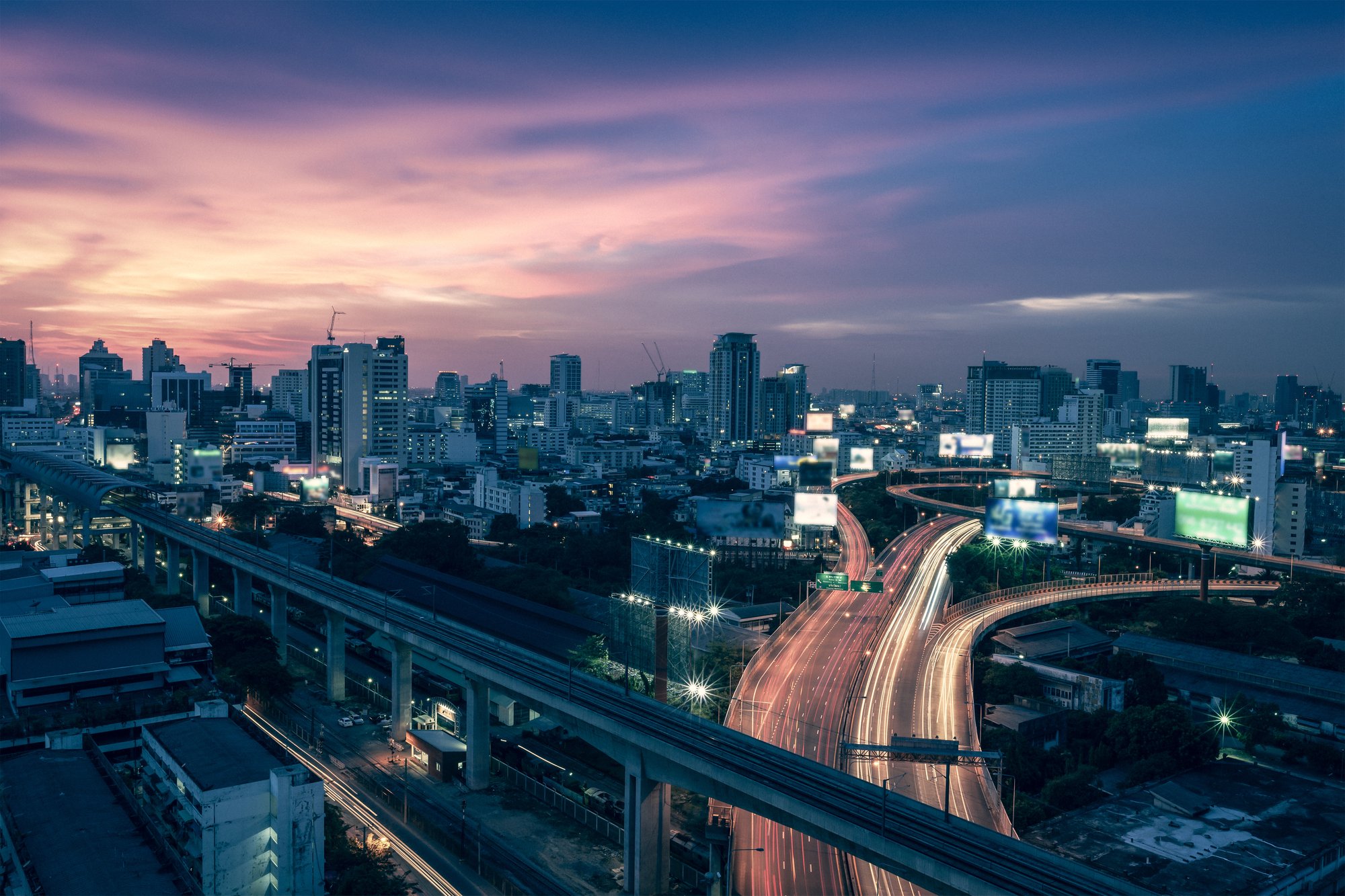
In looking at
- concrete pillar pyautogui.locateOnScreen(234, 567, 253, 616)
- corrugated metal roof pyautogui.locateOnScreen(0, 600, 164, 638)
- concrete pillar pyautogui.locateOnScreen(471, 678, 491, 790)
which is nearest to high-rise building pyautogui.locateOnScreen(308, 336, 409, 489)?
concrete pillar pyautogui.locateOnScreen(234, 567, 253, 616)

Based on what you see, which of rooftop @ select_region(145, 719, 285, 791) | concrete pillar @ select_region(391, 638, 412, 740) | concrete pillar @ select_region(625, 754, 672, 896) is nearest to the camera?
rooftop @ select_region(145, 719, 285, 791)

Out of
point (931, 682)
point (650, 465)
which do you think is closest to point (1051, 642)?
point (931, 682)

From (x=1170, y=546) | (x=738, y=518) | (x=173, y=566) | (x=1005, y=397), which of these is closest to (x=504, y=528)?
(x=738, y=518)

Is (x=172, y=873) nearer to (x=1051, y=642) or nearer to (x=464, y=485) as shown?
(x=1051, y=642)

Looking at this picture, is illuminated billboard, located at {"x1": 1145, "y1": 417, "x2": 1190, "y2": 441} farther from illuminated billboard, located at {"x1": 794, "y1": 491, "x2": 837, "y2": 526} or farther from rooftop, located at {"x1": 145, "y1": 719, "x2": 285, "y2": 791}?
rooftop, located at {"x1": 145, "y1": 719, "x2": 285, "y2": 791}

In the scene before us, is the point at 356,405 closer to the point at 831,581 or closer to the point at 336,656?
the point at 336,656

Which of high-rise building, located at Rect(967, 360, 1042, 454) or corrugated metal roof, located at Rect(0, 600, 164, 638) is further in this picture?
high-rise building, located at Rect(967, 360, 1042, 454)

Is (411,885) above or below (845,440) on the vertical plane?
below

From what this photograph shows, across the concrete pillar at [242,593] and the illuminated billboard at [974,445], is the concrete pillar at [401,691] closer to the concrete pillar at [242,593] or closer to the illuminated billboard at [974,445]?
the concrete pillar at [242,593]

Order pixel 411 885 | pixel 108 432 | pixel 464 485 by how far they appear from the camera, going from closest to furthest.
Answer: pixel 411 885, pixel 464 485, pixel 108 432
